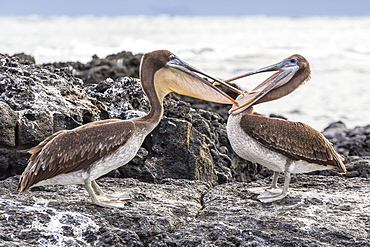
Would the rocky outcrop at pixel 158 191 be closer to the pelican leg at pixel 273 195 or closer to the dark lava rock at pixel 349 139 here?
the pelican leg at pixel 273 195

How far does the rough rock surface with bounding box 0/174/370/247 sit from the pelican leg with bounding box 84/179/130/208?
6 centimetres

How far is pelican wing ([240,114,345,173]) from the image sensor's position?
5.50 m

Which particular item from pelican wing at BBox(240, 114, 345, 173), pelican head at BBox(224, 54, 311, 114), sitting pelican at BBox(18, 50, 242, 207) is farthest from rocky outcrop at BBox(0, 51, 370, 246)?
pelican head at BBox(224, 54, 311, 114)

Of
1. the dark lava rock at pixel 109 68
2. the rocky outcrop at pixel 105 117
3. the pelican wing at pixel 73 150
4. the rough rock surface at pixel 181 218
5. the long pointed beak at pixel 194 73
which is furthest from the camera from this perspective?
the dark lava rock at pixel 109 68

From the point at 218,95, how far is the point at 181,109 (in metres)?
1.62

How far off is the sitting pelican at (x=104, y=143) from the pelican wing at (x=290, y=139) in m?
0.46

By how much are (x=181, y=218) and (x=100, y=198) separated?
771mm

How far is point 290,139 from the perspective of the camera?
5527 millimetres

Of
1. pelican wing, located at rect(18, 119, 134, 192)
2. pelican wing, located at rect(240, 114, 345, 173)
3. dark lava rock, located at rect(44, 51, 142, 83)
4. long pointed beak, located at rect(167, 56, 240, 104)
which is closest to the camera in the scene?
pelican wing, located at rect(18, 119, 134, 192)

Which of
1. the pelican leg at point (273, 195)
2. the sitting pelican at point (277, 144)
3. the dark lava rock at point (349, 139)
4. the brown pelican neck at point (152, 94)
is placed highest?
the brown pelican neck at point (152, 94)

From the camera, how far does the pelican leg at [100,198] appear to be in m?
4.88

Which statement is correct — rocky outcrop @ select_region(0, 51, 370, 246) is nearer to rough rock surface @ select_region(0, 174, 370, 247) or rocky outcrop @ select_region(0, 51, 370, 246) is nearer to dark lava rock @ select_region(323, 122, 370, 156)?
rough rock surface @ select_region(0, 174, 370, 247)

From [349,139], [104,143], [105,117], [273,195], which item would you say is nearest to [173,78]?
[104,143]

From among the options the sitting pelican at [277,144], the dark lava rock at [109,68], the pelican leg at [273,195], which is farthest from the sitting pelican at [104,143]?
the dark lava rock at [109,68]
